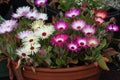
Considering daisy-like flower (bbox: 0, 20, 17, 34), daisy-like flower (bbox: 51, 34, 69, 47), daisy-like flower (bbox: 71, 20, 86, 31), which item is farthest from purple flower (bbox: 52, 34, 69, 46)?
daisy-like flower (bbox: 0, 20, 17, 34)

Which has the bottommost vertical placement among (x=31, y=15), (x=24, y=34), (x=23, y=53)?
(x=23, y=53)

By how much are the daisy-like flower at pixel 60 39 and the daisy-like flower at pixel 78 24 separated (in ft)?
0.33

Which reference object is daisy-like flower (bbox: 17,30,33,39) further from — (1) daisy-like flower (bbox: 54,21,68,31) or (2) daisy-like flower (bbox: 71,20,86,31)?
(2) daisy-like flower (bbox: 71,20,86,31)

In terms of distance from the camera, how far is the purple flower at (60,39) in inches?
83.8

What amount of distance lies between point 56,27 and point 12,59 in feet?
1.22

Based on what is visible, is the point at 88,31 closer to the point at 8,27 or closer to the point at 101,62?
the point at 101,62

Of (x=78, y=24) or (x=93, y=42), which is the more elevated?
(x=78, y=24)

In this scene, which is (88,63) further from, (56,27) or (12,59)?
(12,59)

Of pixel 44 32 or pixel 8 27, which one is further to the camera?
pixel 8 27

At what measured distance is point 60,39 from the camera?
7.06 ft

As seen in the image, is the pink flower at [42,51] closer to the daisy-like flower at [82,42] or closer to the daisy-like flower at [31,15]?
the daisy-like flower at [82,42]

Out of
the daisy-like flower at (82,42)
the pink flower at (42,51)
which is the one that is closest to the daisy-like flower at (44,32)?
the pink flower at (42,51)

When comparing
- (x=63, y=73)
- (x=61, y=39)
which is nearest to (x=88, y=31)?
(x=61, y=39)

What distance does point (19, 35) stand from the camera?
2291 mm
